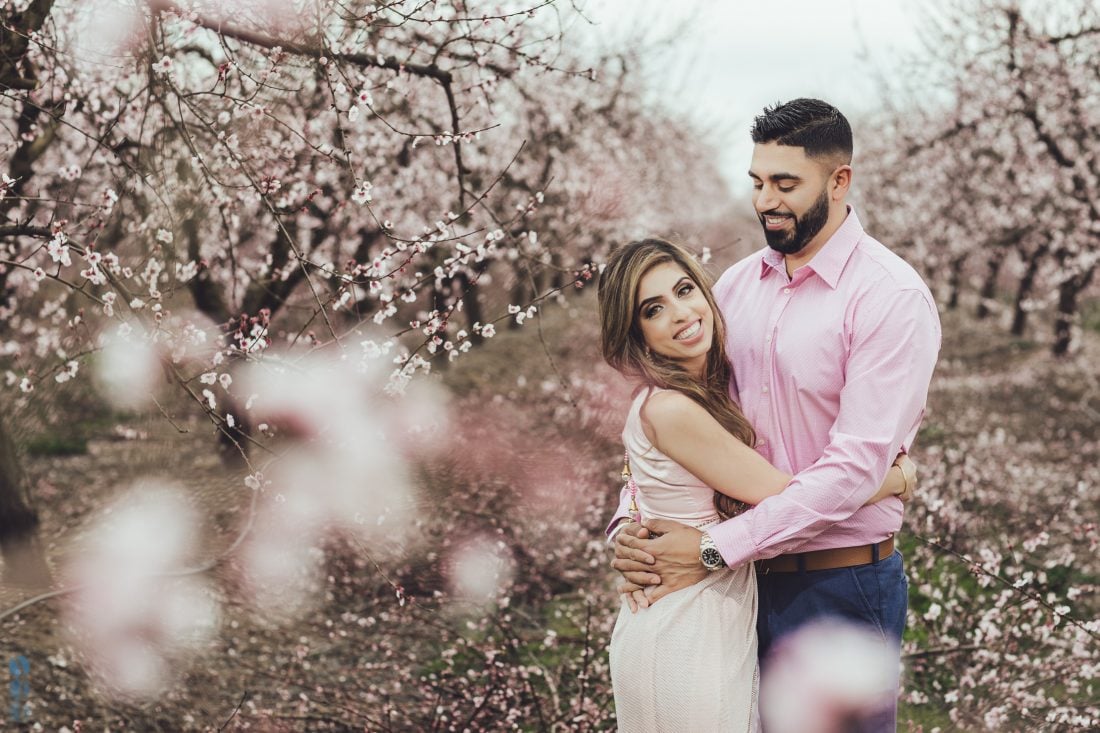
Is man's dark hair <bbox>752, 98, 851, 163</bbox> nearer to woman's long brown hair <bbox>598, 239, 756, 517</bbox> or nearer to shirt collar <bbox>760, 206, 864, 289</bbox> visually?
shirt collar <bbox>760, 206, 864, 289</bbox>

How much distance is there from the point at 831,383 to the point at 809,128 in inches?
29.3

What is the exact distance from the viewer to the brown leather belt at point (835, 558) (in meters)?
2.62

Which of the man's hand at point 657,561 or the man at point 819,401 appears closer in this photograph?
the man at point 819,401

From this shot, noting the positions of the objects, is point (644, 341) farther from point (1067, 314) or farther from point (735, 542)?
point (1067, 314)

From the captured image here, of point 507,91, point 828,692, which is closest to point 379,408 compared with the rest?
point 828,692

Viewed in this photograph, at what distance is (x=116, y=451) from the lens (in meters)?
11.4

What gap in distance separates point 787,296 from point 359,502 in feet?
15.2

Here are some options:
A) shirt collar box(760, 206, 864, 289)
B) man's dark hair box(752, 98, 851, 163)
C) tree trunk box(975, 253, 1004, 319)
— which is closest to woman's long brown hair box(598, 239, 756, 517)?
shirt collar box(760, 206, 864, 289)

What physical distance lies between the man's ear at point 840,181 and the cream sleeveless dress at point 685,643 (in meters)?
0.84

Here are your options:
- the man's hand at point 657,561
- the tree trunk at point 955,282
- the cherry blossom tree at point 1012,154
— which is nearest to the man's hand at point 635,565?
the man's hand at point 657,561

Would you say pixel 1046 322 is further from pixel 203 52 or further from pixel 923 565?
pixel 203 52

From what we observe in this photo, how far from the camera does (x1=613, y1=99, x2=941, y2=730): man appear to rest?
2432mm

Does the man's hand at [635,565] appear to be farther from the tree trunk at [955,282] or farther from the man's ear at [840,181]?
the tree trunk at [955,282]

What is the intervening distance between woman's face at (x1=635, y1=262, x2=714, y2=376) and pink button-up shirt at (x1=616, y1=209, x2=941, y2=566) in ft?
0.72
